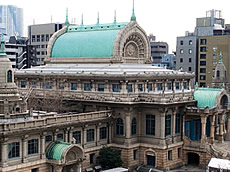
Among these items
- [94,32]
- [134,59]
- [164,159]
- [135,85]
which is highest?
[94,32]

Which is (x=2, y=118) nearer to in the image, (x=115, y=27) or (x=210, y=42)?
(x=115, y=27)

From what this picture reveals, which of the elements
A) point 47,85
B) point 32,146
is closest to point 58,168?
point 32,146

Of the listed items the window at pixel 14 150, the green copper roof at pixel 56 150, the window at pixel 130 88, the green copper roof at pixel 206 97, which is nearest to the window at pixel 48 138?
the green copper roof at pixel 56 150

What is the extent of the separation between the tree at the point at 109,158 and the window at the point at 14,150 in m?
16.6

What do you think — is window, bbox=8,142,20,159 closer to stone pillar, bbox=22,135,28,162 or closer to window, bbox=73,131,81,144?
stone pillar, bbox=22,135,28,162

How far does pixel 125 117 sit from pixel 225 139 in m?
27.0

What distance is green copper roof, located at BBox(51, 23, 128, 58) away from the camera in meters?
79.6

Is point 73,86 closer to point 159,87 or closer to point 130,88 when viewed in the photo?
point 130,88

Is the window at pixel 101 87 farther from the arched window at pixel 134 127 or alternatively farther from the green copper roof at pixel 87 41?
the arched window at pixel 134 127

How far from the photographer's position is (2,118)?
2130 inches

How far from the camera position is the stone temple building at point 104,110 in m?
56.3

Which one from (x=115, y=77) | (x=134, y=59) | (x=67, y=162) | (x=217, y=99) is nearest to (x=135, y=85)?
(x=115, y=77)

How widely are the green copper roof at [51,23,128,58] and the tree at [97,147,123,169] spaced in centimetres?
1947

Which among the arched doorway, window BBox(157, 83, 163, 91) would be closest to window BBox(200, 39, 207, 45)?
window BBox(157, 83, 163, 91)
